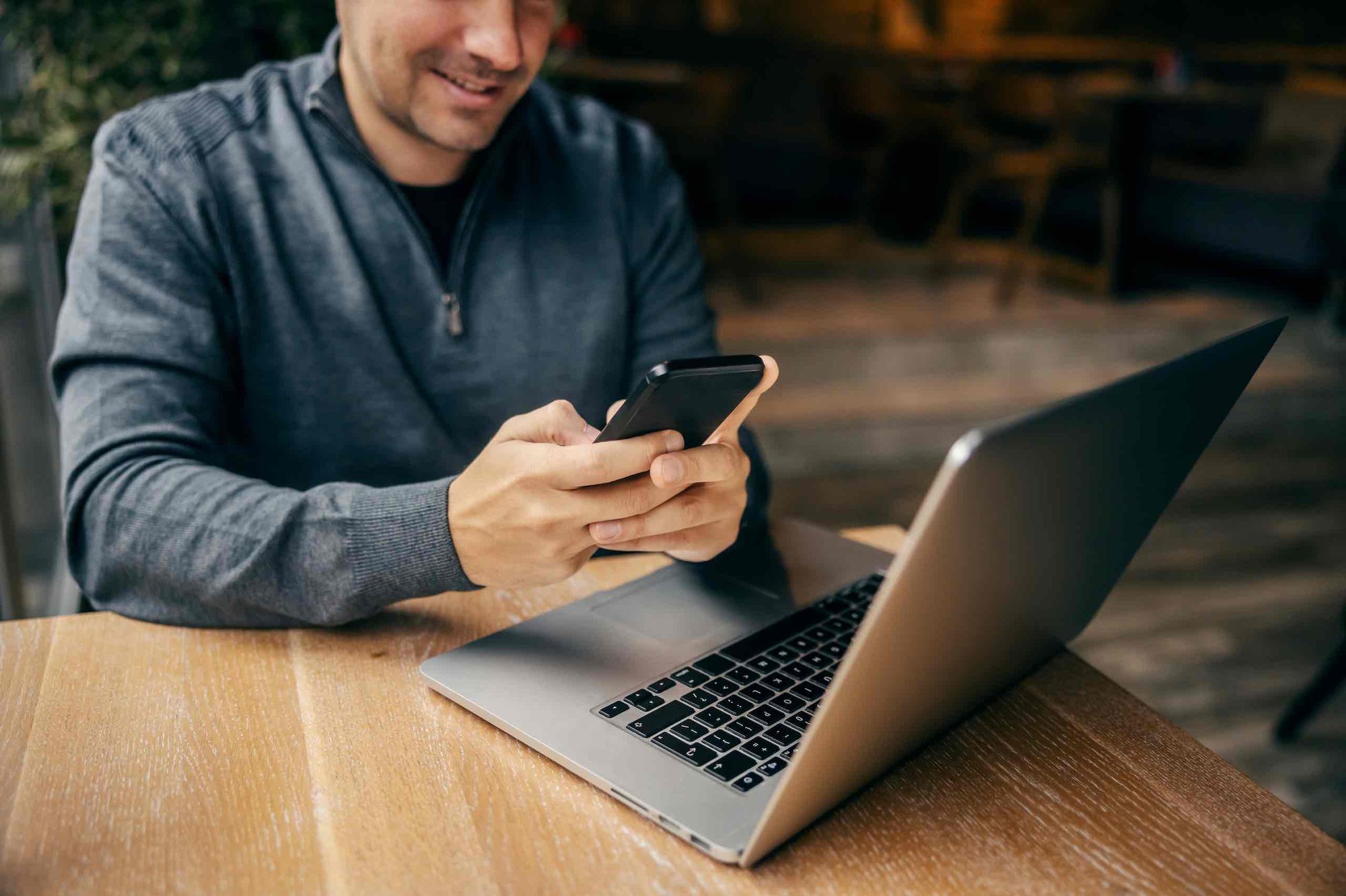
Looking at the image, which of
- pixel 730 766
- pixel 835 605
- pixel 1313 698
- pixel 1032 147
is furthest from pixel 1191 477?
pixel 730 766

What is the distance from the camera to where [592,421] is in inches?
49.0

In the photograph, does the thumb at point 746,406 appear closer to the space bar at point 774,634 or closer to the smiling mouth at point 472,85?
the space bar at point 774,634

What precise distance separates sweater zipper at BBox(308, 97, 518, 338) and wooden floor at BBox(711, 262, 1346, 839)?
5.42 ft

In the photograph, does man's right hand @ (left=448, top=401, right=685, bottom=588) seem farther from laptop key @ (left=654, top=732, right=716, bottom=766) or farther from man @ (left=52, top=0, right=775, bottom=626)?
laptop key @ (left=654, top=732, right=716, bottom=766)

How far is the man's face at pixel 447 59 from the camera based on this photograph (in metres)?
1.06

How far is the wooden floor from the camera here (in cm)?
226

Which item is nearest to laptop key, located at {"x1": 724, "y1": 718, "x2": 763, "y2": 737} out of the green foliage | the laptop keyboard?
the laptop keyboard

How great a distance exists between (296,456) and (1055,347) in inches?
147

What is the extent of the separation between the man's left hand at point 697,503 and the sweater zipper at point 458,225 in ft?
1.51

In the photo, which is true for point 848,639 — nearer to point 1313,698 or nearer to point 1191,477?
point 1313,698

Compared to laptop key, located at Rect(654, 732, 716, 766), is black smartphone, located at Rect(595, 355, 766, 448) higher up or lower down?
higher up

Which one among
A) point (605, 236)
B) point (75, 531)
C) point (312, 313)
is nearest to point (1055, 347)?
point (605, 236)

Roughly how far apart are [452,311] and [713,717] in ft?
2.20

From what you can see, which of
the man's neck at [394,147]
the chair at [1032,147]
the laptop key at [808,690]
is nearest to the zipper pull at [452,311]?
the man's neck at [394,147]
